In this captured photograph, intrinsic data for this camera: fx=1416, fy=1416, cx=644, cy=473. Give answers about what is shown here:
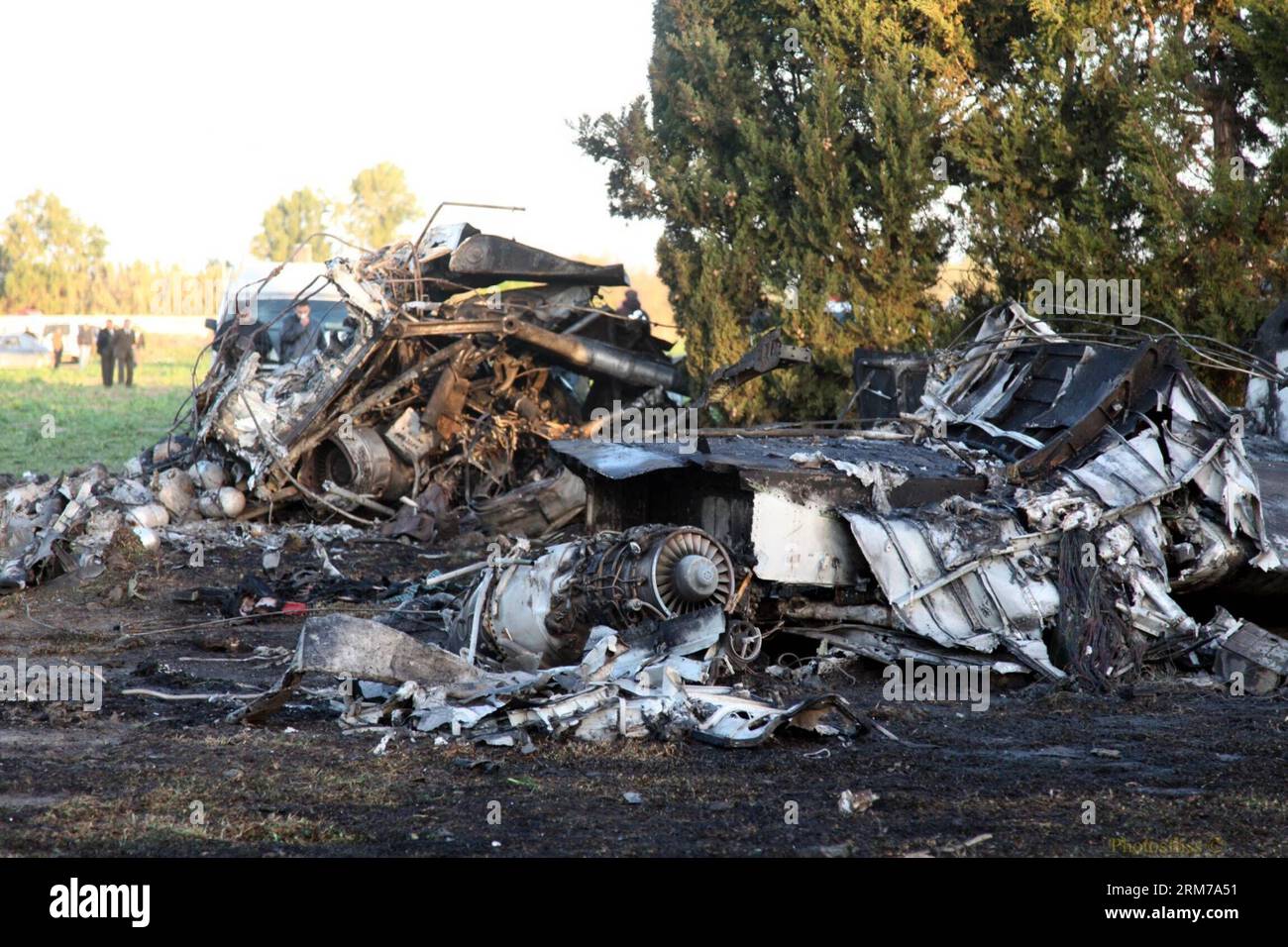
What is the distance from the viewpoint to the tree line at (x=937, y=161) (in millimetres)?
13633

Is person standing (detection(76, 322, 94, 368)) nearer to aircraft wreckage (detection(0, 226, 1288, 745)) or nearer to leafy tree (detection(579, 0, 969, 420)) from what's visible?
leafy tree (detection(579, 0, 969, 420))

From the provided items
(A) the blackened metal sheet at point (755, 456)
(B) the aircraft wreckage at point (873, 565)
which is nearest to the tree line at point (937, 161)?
(B) the aircraft wreckage at point (873, 565)

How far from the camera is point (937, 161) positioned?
15.8m

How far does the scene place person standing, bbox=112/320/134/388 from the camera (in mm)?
35344

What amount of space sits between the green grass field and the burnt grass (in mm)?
11894

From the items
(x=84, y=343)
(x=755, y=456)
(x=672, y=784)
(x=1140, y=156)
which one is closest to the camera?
(x=672, y=784)

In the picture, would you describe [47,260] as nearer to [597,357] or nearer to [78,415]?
[78,415]

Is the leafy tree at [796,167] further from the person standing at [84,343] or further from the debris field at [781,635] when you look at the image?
the person standing at [84,343]

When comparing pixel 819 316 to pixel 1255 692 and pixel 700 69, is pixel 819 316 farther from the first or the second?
pixel 1255 692

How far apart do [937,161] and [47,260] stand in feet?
193

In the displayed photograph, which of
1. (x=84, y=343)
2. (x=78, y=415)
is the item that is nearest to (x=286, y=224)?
(x=84, y=343)

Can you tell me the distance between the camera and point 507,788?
5988 millimetres

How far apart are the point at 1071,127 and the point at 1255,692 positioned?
28.5ft

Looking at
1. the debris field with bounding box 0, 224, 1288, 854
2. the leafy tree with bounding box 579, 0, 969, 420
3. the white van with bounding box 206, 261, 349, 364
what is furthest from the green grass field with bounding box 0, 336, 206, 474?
the leafy tree with bounding box 579, 0, 969, 420
